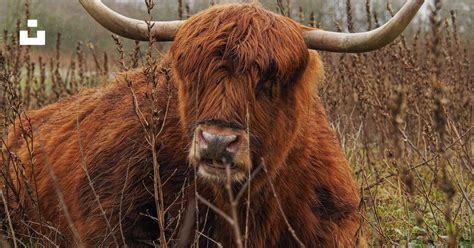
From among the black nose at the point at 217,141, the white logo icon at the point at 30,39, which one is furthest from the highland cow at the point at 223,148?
the white logo icon at the point at 30,39

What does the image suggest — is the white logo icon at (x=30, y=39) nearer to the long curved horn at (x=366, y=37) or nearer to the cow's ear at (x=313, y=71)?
the cow's ear at (x=313, y=71)

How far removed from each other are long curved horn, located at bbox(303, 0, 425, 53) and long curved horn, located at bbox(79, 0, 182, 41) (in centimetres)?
92

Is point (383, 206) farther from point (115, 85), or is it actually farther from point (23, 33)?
point (23, 33)

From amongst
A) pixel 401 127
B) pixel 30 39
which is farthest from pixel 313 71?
pixel 30 39

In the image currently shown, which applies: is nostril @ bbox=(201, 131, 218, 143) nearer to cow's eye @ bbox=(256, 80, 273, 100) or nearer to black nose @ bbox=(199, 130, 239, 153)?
black nose @ bbox=(199, 130, 239, 153)

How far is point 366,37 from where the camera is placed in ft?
13.7

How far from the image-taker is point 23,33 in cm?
1116

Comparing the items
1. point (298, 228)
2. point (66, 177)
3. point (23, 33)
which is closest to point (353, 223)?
point (298, 228)

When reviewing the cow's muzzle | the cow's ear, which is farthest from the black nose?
the cow's ear

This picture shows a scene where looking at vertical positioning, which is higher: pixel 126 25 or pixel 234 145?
pixel 126 25

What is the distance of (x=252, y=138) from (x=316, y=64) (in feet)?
3.03

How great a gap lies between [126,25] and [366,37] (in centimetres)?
159

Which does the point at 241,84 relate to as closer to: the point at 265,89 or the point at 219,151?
the point at 265,89

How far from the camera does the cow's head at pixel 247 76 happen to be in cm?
378
